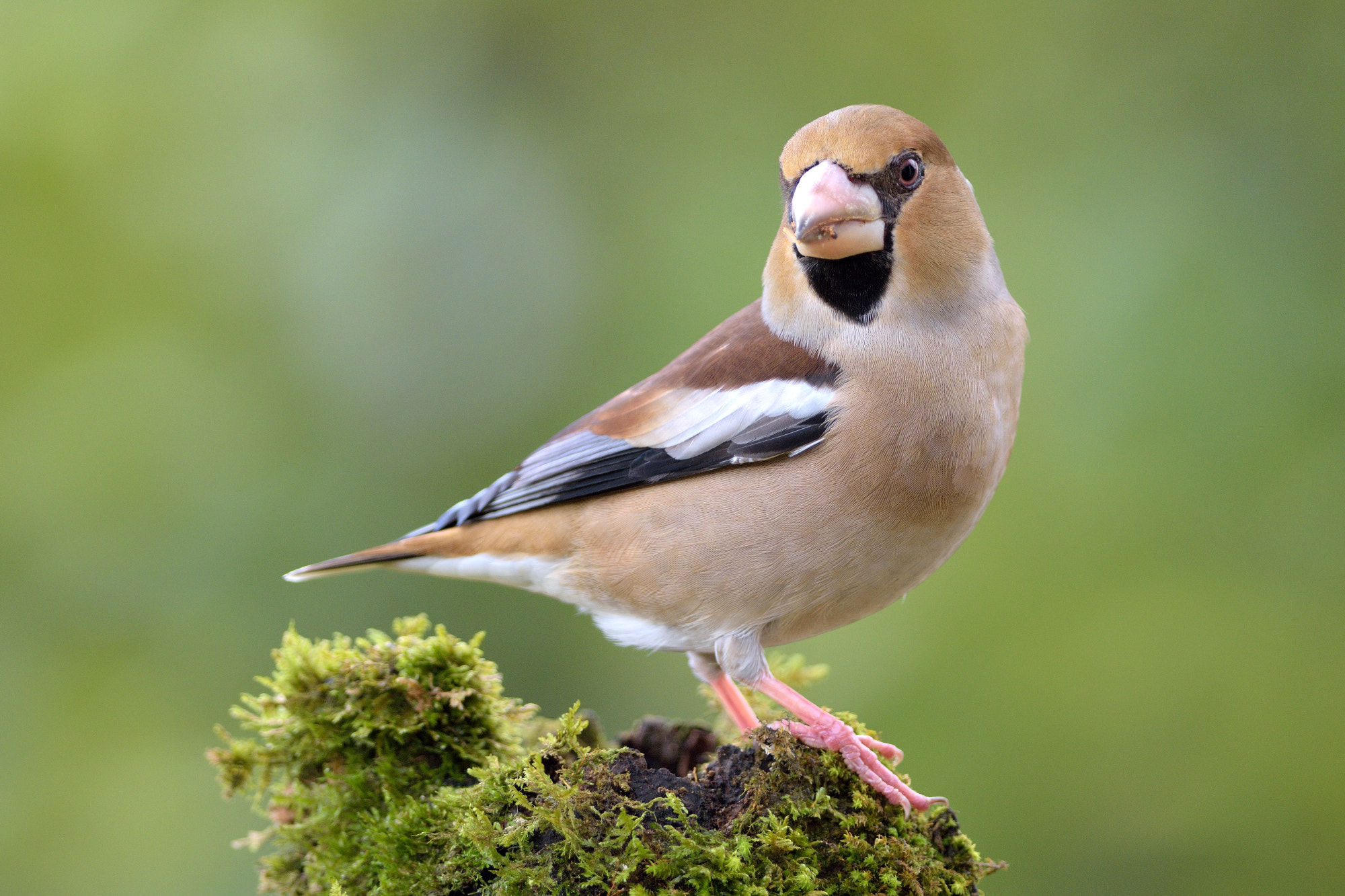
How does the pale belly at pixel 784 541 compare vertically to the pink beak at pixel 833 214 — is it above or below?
below

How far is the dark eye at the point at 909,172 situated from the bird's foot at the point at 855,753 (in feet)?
5.06

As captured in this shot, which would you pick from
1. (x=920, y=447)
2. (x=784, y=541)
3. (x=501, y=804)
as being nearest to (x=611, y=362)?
(x=784, y=541)

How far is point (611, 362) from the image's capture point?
6.93 meters

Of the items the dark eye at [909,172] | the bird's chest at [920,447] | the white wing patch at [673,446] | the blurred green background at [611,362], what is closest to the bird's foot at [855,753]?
the bird's chest at [920,447]

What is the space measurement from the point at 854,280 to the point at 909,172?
1.14ft

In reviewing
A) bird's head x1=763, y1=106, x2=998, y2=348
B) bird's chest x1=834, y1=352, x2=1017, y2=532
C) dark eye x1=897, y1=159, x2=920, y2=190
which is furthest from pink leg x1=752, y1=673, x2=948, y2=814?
dark eye x1=897, y1=159, x2=920, y2=190

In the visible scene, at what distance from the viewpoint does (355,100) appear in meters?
6.79

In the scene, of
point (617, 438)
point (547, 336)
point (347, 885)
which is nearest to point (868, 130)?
point (617, 438)

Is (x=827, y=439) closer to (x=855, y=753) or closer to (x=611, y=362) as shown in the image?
(x=855, y=753)

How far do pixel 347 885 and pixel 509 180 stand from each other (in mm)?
5173

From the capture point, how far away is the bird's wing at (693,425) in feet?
10.6

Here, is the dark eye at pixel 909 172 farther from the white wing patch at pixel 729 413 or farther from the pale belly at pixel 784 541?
the pale belly at pixel 784 541

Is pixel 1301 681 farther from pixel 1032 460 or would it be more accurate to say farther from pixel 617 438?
pixel 617 438

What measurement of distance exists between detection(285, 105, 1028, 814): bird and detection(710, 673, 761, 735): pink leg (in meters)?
0.10
